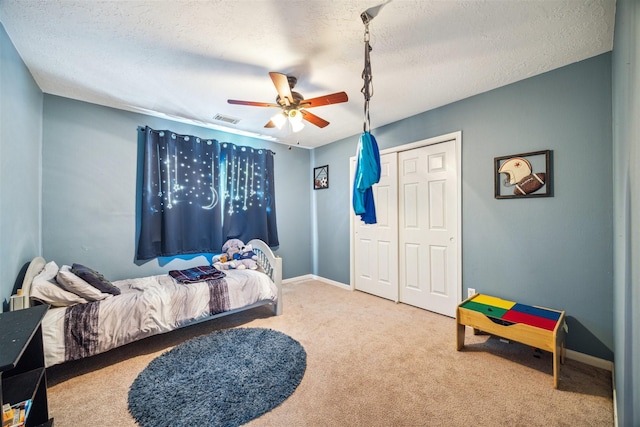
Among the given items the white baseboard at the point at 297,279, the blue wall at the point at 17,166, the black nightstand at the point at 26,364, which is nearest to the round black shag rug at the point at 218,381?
the black nightstand at the point at 26,364

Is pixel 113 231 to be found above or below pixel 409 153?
below

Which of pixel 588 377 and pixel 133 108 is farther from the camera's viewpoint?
pixel 133 108

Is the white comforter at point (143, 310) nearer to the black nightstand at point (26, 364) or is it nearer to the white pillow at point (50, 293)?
the white pillow at point (50, 293)

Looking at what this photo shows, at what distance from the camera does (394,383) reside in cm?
185

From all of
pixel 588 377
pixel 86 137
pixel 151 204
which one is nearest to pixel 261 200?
pixel 151 204

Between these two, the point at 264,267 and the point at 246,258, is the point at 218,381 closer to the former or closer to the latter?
the point at 264,267

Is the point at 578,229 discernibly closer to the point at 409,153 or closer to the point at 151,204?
the point at 409,153

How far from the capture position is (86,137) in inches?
110

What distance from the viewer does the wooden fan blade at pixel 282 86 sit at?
1.89m

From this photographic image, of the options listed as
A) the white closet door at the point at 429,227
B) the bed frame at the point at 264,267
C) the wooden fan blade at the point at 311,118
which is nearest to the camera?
the bed frame at the point at 264,267

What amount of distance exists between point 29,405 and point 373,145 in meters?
2.29

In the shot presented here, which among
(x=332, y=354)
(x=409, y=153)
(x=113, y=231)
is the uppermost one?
(x=409, y=153)

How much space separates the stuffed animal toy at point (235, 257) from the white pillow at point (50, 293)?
1348 millimetres

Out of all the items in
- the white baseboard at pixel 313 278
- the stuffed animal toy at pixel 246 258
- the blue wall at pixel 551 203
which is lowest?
the white baseboard at pixel 313 278
